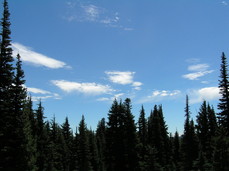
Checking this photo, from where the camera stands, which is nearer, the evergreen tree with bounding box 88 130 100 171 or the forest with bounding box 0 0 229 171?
the forest with bounding box 0 0 229 171

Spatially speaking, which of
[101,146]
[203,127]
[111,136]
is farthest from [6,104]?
[101,146]

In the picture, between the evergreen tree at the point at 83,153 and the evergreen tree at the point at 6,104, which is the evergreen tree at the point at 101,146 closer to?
the evergreen tree at the point at 83,153

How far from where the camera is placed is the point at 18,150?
2519 centimetres

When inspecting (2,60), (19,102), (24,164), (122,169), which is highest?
(2,60)

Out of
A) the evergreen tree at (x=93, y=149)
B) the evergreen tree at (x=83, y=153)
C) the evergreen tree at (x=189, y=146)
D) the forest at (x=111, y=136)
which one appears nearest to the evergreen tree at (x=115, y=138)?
the forest at (x=111, y=136)

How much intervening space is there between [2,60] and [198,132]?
44.0 meters

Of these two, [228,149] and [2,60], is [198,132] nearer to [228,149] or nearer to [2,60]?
[228,149]

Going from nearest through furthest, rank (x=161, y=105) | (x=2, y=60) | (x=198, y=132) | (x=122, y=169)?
1. (x=2, y=60)
2. (x=122, y=169)
3. (x=198, y=132)
4. (x=161, y=105)

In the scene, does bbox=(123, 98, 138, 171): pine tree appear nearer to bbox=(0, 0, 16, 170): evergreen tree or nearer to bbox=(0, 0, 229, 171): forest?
bbox=(0, 0, 229, 171): forest

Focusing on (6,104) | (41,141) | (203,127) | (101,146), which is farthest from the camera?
(101,146)

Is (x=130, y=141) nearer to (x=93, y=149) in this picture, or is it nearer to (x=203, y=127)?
(x=203, y=127)

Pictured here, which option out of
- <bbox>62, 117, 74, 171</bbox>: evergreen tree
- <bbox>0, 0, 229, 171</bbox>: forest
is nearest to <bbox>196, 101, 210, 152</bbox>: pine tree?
<bbox>0, 0, 229, 171</bbox>: forest

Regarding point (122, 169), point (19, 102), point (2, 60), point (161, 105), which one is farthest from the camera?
point (161, 105)

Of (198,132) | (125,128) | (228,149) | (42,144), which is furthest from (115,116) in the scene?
(198,132)
